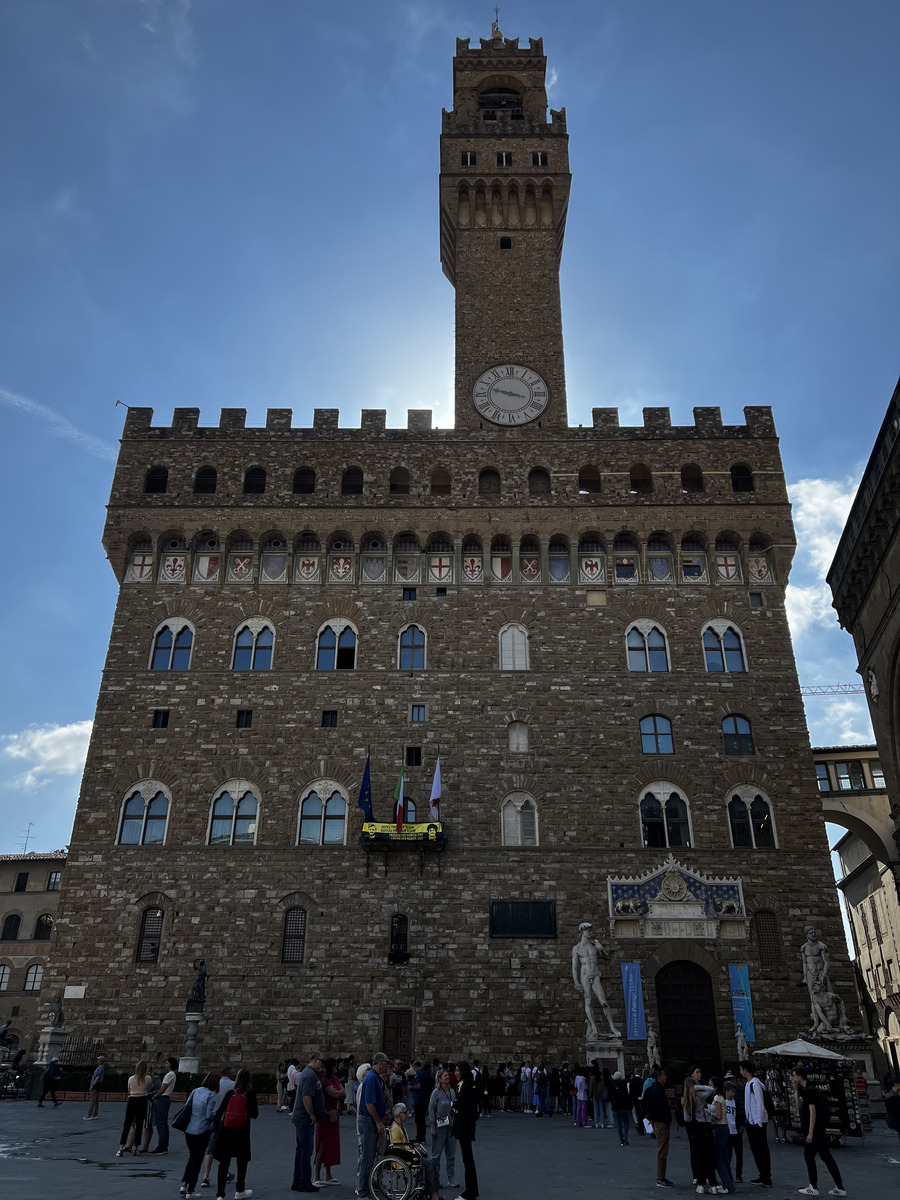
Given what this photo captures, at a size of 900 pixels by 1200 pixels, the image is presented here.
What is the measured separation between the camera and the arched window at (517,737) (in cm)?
2761

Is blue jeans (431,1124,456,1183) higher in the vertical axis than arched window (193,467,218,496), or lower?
lower

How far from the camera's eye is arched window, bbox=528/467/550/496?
31.4 meters

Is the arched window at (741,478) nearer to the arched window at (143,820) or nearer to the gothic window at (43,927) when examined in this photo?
the arched window at (143,820)

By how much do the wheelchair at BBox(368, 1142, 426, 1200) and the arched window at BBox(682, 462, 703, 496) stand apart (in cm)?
2499

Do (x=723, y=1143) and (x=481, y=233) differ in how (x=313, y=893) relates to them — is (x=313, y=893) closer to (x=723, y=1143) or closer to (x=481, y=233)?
(x=723, y=1143)

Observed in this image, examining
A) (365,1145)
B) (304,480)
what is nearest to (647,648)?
(304,480)

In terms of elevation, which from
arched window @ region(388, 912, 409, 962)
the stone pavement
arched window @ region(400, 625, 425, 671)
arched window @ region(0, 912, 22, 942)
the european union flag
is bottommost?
the stone pavement

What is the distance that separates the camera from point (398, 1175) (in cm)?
986

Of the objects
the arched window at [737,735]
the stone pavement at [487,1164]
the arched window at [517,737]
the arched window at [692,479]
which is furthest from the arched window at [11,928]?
the arched window at [692,479]

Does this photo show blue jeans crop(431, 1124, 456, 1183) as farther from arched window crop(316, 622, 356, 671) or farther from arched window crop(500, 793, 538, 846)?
arched window crop(316, 622, 356, 671)

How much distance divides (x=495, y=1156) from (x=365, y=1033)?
1073cm

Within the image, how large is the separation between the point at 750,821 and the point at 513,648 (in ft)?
28.1

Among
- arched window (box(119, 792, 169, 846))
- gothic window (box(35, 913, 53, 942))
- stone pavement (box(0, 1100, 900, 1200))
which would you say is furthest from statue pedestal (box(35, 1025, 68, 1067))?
gothic window (box(35, 913, 53, 942))

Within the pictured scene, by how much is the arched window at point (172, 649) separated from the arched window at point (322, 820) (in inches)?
236
